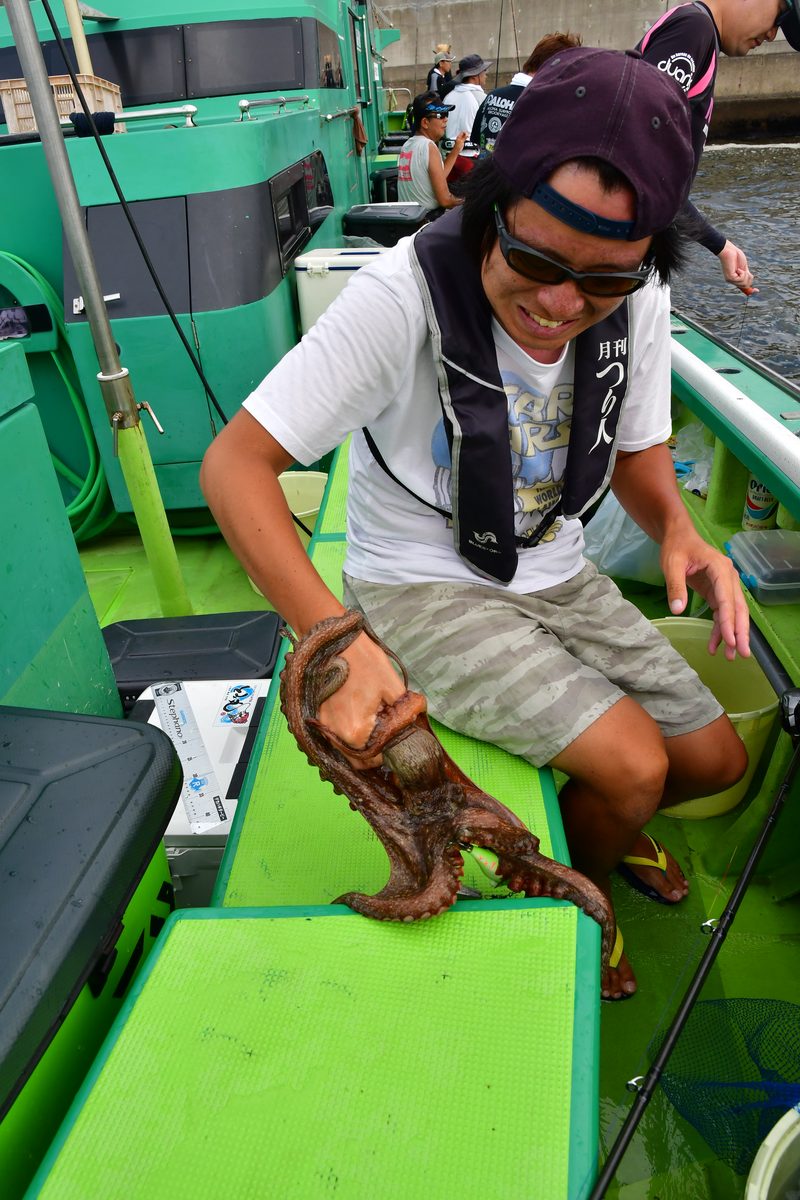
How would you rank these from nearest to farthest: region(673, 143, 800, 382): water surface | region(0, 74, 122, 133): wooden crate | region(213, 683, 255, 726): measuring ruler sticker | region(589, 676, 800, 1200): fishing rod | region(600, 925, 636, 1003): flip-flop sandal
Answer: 1. region(589, 676, 800, 1200): fishing rod
2. region(600, 925, 636, 1003): flip-flop sandal
3. region(213, 683, 255, 726): measuring ruler sticker
4. region(0, 74, 122, 133): wooden crate
5. region(673, 143, 800, 382): water surface

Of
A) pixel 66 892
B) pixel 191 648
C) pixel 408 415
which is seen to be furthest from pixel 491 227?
pixel 191 648

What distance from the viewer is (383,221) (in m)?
6.22

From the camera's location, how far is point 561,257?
3.89 ft

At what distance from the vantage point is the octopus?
1.08m

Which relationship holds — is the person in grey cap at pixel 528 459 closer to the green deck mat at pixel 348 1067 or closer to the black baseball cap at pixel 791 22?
the green deck mat at pixel 348 1067

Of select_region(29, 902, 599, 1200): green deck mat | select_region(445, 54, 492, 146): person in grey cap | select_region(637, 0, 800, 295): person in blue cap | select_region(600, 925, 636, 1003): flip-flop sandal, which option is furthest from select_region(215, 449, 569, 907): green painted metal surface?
select_region(445, 54, 492, 146): person in grey cap

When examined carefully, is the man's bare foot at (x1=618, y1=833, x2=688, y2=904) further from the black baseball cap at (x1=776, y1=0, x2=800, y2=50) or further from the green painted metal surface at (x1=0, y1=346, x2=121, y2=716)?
the black baseball cap at (x1=776, y1=0, x2=800, y2=50)

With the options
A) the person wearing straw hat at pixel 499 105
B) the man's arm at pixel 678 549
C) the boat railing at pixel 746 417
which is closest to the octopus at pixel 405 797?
the man's arm at pixel 678 549

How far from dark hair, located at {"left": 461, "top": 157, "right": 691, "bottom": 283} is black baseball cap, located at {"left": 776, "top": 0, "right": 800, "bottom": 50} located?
1.68m

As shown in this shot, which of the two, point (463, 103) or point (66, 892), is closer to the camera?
point (66, 892)

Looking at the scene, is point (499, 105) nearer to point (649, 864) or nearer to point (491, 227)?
point (491, 227)

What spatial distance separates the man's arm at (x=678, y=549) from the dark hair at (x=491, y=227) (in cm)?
47

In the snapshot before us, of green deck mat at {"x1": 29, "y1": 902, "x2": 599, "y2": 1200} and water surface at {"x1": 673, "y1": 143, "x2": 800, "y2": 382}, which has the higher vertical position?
green deck mat at {"x1": 29, "y1": 902, "x2": 599, "y2": 1200}

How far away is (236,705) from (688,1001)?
131 cm
